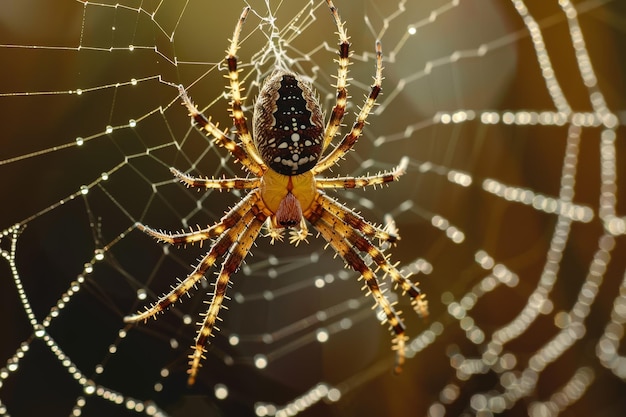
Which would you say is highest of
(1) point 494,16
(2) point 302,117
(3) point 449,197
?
(1) point 494,16

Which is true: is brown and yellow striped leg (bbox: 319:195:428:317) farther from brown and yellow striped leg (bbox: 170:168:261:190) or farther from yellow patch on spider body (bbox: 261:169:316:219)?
brown and yellow striped leg (bbox: 170:168:261:190)

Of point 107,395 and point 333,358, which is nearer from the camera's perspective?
point 107,395

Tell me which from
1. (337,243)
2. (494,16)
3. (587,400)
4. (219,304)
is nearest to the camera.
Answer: (219,304)

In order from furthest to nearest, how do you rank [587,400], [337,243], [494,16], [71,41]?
[587,400], [494,16], [71,41], [337,243]

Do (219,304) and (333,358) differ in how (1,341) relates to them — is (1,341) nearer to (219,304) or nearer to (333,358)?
(219,304)

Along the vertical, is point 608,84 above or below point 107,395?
above

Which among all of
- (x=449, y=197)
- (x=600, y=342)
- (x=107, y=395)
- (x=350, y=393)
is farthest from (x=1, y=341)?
(x=600, y=342)
